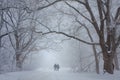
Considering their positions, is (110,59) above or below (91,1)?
below

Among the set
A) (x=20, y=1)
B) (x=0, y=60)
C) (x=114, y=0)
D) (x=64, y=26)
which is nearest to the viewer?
(x=20, y=1)

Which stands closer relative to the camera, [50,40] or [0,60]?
[0,60]

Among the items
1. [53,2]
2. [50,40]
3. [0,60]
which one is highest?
[53,2]

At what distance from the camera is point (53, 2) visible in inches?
829

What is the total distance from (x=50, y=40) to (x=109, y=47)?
54.2 feet

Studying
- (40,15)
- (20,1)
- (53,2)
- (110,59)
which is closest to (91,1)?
(53,2)

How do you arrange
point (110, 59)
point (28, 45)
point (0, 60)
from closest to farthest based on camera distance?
point (110, 59) < point (0, 60) < point (28, 45)

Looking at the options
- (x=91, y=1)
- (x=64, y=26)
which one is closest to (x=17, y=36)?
(x=64, y=26)

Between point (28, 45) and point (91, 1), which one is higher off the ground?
point (91, 1)

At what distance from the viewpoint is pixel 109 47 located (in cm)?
2098

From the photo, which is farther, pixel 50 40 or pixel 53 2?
pixel 50 40

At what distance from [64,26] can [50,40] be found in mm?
9899

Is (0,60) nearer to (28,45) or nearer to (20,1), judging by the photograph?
(28,45)

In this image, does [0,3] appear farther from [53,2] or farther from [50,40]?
[50,40]
